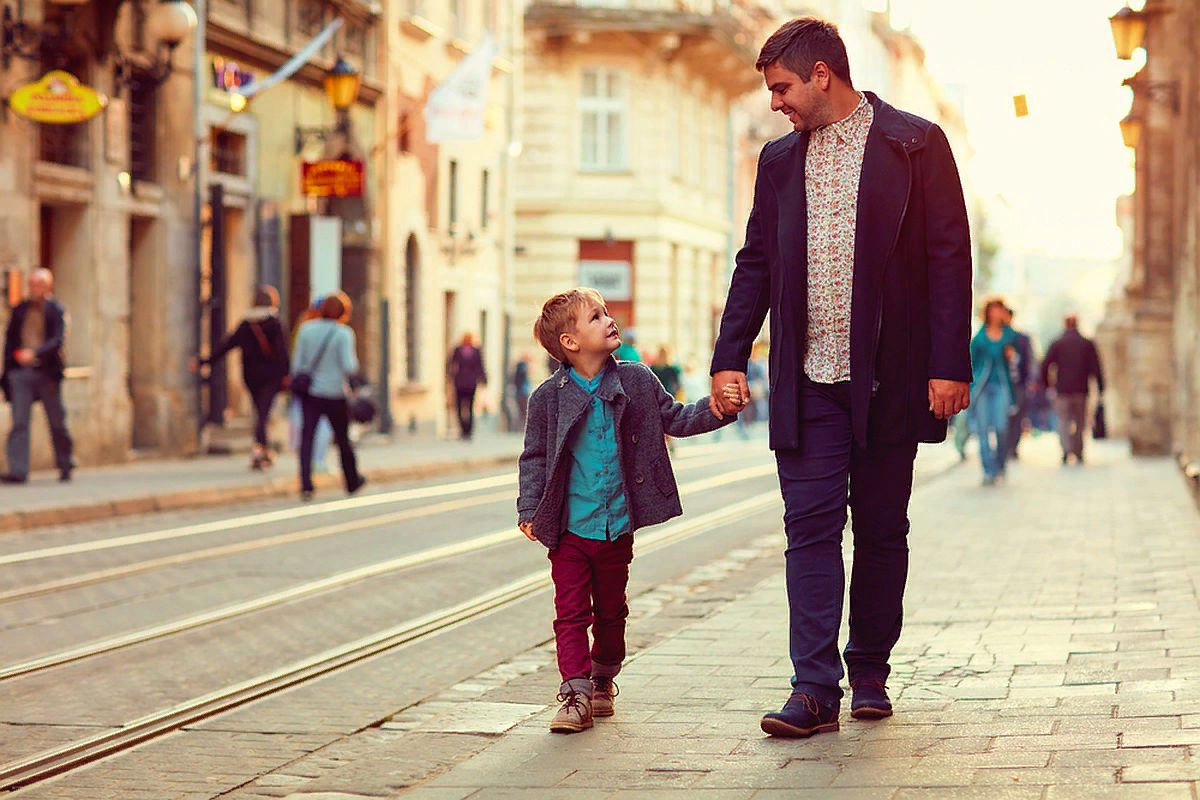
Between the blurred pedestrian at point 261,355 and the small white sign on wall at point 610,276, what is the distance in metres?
25.5

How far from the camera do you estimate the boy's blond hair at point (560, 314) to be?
650cm

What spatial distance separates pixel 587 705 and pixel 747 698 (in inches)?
26.3

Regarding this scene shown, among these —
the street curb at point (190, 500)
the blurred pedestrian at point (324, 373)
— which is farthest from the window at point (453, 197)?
the blurred pedestrian at point (324, 373)

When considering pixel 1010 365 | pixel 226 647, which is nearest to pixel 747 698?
Answer: pixel 226 647

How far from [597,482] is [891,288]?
1.03 meters

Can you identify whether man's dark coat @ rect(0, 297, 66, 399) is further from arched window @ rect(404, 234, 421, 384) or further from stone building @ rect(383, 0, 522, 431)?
arched window @ rect(404, 234, 421, 384)

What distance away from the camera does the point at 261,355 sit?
72.3 ft

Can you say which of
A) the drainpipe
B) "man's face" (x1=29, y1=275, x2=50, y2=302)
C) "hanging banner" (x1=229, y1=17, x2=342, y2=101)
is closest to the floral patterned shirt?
"man's face" (x1=29, y1=275, x2=50, y2=302)

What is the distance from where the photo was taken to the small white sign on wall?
47.5m

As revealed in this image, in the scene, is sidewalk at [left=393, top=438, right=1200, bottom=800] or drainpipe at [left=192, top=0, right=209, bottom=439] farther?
drainpipe at [left=192, top=0, right=209, bottom=439]

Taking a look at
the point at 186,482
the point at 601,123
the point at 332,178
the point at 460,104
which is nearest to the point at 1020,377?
the point at 332,178

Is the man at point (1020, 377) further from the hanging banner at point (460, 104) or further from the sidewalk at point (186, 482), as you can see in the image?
the hanging banner at point (460, 104)

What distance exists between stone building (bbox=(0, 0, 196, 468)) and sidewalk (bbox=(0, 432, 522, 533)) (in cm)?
68

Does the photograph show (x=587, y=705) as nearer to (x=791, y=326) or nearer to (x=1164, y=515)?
(x=791, y=326)
